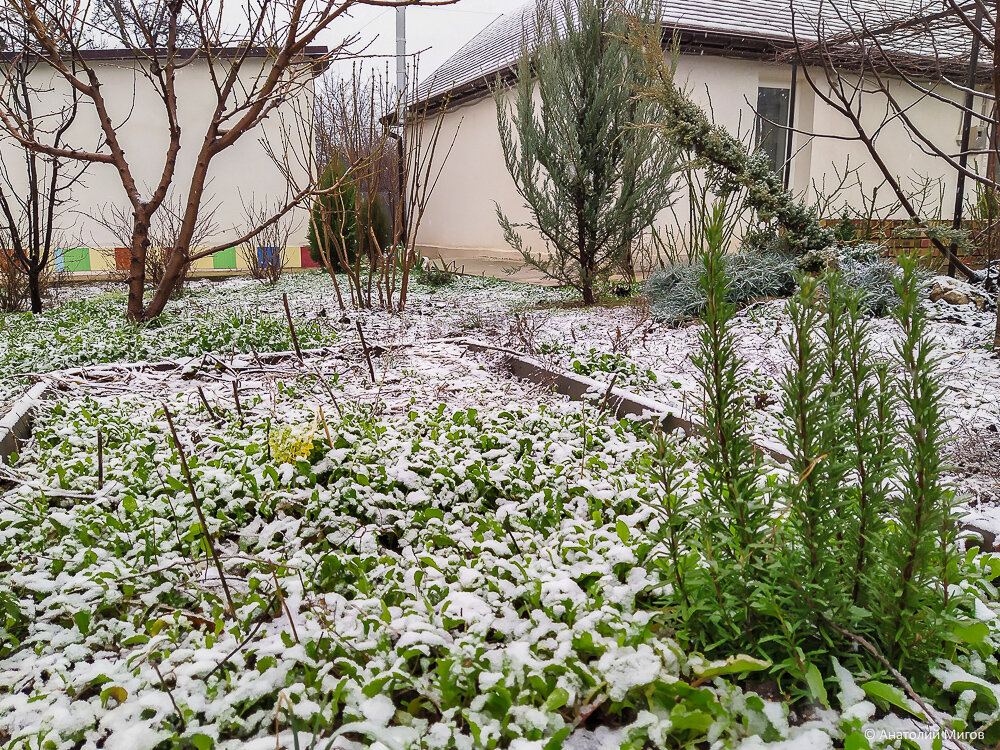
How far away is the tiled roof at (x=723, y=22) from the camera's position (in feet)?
29.6

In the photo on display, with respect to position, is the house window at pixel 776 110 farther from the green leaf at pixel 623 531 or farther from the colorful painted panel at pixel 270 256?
the green leaf at pixel 623 531

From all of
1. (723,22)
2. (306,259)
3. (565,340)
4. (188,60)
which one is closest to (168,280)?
(188,60)

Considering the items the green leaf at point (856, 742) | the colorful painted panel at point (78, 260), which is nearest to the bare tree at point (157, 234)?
the colorful painted panel at point (78, 260)

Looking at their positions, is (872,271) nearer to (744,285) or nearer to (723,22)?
(744,285)

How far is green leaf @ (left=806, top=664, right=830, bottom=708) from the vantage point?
1.15m

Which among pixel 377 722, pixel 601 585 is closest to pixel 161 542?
pixel 377 722

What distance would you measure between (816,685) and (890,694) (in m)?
0.12

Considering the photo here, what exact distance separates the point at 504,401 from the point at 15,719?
7.94 ft

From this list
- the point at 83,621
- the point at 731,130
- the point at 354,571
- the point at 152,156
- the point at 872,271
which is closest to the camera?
the point at 83,621

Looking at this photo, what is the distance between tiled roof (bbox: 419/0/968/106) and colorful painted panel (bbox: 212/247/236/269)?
16.6 ft

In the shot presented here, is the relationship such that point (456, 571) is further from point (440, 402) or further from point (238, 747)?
point (440, 402)

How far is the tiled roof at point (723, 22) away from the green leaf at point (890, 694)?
288 inches

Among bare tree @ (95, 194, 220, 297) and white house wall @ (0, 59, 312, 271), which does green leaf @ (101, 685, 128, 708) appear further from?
white house wall @ (0, 59, 312, 271)

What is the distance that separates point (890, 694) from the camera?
3.74 feet
